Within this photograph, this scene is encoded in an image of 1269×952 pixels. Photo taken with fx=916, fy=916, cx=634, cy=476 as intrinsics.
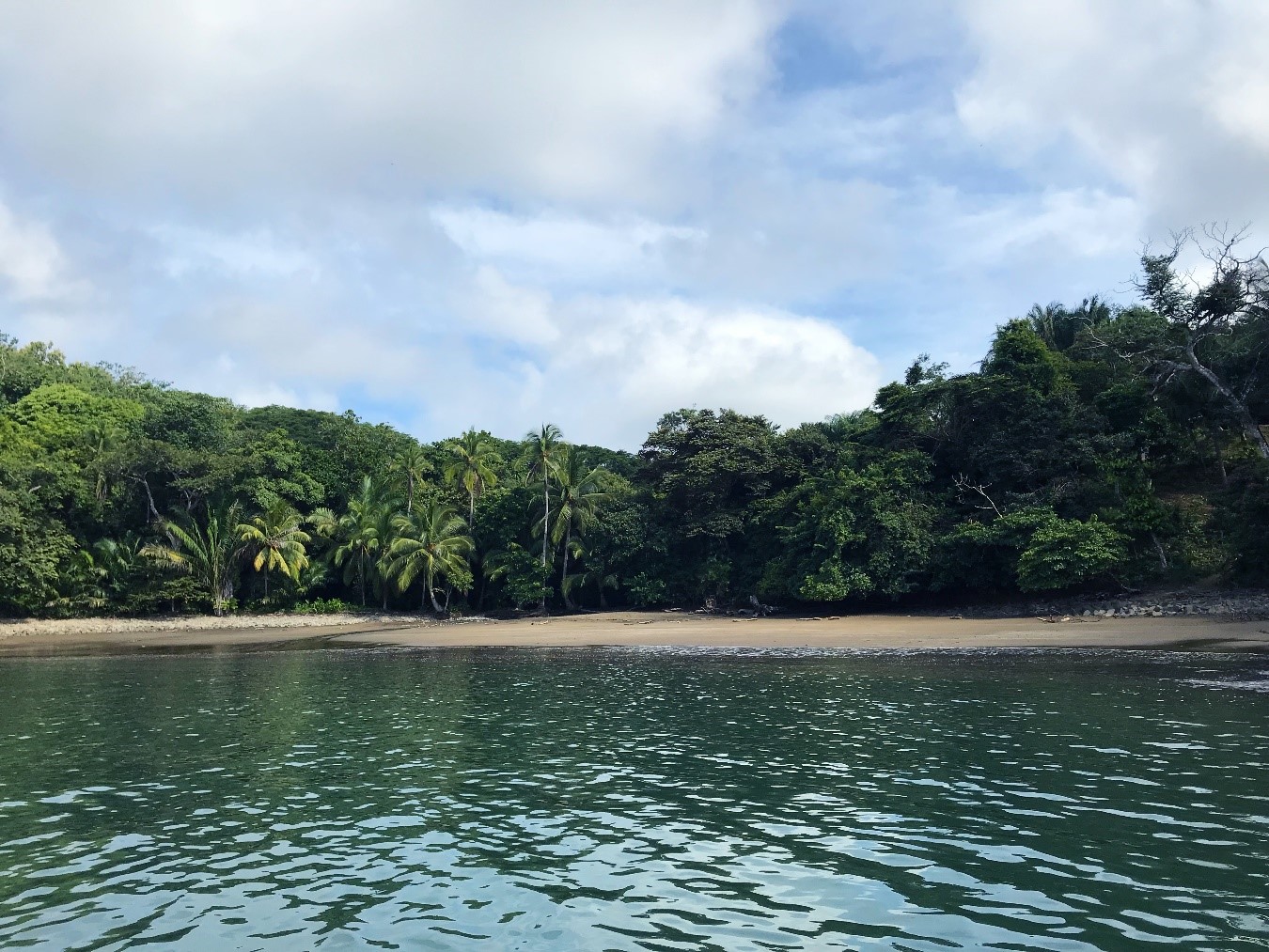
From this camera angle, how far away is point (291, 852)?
10883mm

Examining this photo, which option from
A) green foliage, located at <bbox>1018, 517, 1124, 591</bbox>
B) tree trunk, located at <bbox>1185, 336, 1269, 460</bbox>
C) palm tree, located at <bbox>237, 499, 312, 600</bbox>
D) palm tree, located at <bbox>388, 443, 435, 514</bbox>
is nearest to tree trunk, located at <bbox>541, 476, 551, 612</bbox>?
palm tree, located at <bbox>388, 443, 435, 514</bbox>

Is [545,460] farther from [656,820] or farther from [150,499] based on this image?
[656,820]

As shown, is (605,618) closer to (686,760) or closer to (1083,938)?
(686,760)

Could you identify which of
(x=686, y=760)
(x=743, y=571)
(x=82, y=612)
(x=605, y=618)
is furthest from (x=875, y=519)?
(x=82, y=612)

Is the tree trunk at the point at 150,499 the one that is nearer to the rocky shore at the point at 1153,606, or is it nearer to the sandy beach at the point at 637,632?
the sandy beach at the point at 637,632

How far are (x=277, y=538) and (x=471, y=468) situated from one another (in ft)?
43.9

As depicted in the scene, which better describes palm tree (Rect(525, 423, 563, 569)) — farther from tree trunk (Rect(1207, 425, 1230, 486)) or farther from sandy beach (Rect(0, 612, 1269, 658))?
tree trunk (Rect(1207, 425, 1230, 486))

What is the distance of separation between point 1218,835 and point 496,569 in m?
50.4

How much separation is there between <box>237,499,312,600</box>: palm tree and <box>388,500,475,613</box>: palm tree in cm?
601

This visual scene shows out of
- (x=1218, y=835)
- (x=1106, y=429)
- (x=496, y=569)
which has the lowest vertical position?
(x=1218, y=835)

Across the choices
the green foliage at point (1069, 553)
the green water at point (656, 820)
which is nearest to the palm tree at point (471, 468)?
the green foliage at point (1069, 553)

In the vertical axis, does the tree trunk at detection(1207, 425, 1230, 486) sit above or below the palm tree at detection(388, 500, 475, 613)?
above

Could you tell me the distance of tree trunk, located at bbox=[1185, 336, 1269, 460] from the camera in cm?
3841

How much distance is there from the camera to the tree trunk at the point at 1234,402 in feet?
126
